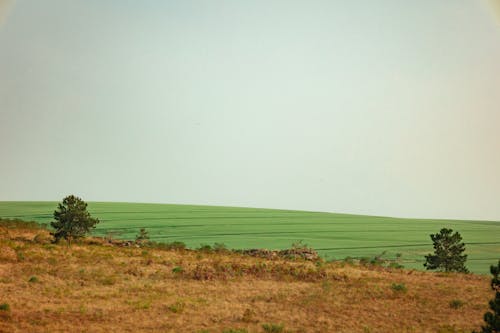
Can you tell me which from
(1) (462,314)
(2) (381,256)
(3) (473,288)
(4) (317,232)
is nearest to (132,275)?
(1) (462,314)

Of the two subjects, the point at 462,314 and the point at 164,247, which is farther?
the point at 164,247

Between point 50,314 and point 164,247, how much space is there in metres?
29.1

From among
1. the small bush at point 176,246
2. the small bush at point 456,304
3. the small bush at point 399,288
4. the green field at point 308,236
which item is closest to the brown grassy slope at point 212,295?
the small bush at point 456,304

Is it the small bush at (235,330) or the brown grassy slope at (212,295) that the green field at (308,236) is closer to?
the brown grassy slope at (212,295)

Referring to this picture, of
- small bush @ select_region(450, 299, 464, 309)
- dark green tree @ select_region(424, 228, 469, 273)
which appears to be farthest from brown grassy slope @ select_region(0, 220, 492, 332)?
dark green tree @ select_region(424, 228, 469, 273)

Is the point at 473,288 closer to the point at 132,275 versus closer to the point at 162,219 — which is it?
the point at 132,275

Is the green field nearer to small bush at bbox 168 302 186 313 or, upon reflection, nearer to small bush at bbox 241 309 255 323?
small bush at bbox 241 309 255 323

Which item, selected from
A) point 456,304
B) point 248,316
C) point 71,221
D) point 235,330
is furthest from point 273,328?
point 71,221

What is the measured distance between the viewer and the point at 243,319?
22531 mm

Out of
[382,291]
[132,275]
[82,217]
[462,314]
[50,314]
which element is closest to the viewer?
[50,314]

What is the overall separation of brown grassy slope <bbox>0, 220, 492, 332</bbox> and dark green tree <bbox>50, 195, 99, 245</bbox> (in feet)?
15.8

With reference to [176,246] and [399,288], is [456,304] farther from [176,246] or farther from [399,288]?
[176,246]

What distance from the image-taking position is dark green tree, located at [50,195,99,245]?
4688cm

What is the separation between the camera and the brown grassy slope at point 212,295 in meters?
21.7
